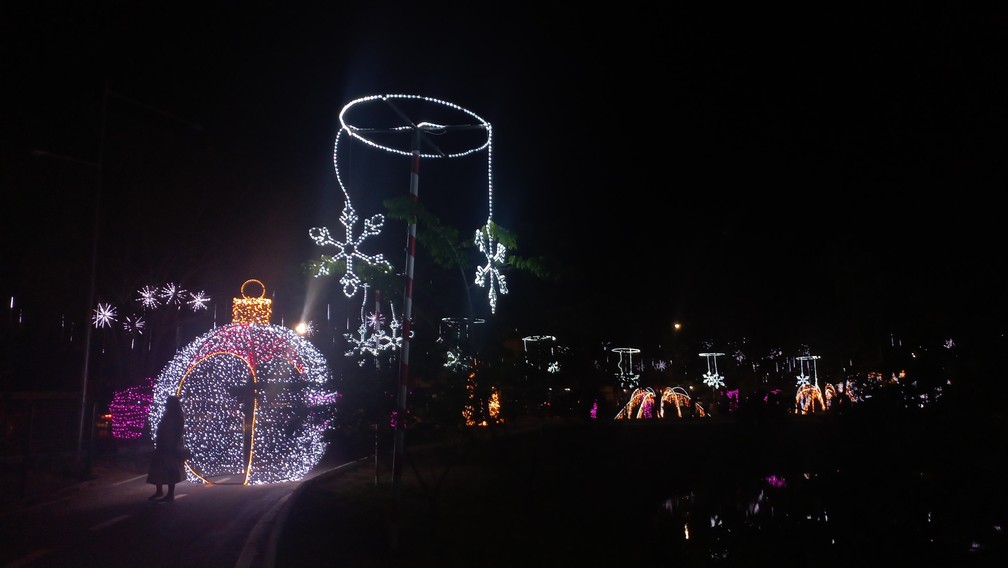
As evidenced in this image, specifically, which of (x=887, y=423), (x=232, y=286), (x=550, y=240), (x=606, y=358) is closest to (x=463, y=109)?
(x=550, y=240)

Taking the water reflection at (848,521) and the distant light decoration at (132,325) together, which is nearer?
the water reflection at (848,521)

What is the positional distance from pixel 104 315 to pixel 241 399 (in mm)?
14204

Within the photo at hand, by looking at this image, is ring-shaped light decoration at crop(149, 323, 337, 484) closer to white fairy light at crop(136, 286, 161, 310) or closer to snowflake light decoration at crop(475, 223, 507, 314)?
snowflake light decoration at crop(475, 223, 507, 314)

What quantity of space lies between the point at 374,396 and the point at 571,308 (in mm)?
3127

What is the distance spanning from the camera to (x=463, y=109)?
10633 mm

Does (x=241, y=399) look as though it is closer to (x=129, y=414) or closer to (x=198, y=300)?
(x=129, y=414)

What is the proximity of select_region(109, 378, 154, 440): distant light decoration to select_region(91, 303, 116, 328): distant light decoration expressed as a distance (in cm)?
288

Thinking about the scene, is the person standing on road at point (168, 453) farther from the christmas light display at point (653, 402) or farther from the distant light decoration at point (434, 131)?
the christmas light display at point (653, 402)

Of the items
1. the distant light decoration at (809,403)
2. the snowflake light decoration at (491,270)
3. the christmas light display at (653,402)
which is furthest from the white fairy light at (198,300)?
the distant light decoration at (809,403)

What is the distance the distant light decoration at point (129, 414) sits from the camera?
82.1 feet

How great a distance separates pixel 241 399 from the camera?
1576 cm

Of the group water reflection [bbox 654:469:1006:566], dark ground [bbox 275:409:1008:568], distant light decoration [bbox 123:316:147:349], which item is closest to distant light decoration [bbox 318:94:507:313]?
dark ground [bbox 275:409:1008:568]

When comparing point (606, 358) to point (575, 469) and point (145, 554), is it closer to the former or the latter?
point (575, 469)

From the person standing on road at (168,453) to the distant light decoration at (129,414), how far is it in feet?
38.8
